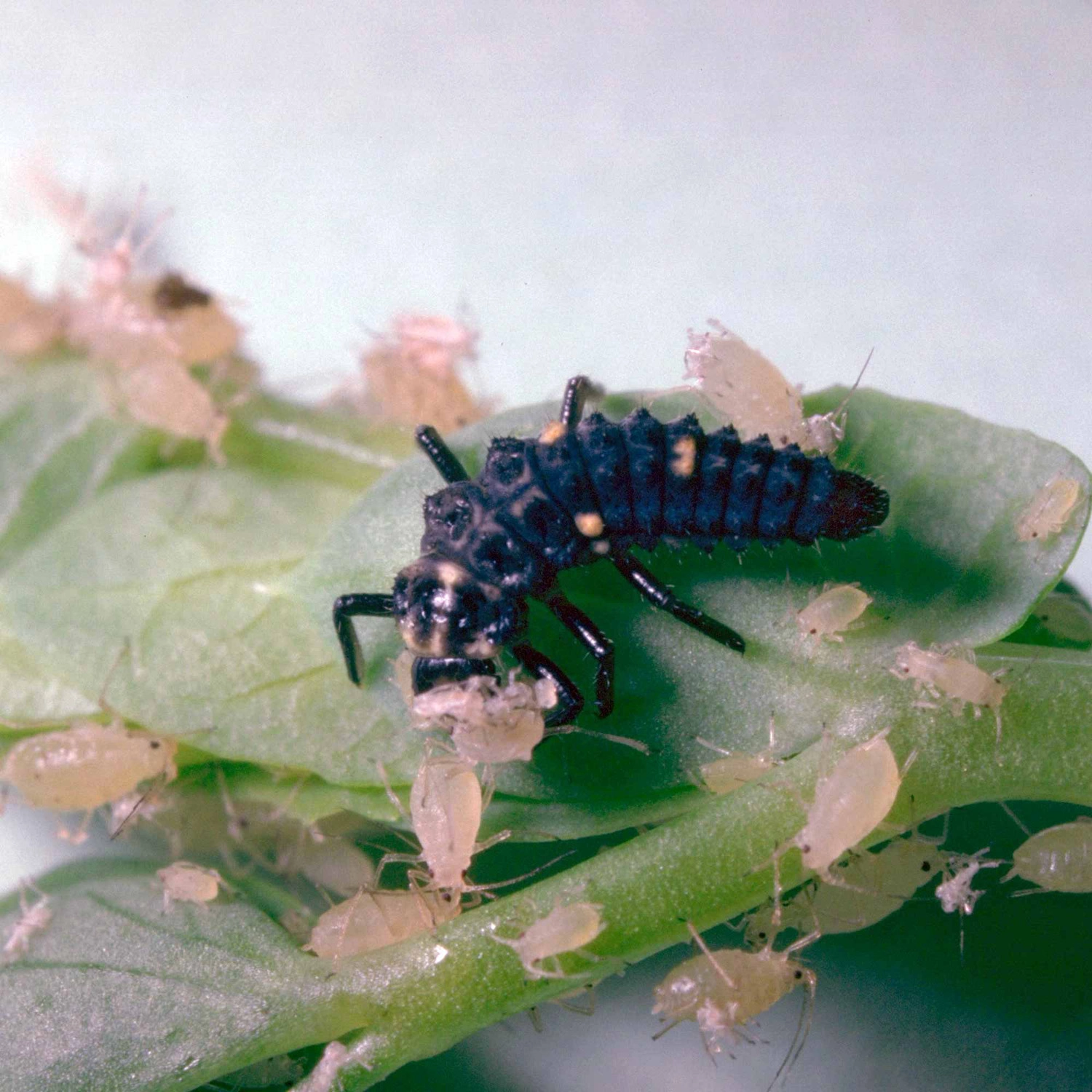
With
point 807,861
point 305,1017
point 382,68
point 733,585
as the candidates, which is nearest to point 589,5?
point 382,68

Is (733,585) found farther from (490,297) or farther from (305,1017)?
(490,297)

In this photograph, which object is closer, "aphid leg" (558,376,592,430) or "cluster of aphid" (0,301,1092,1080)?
"cluster of aphid" (0,301,1092,1080)

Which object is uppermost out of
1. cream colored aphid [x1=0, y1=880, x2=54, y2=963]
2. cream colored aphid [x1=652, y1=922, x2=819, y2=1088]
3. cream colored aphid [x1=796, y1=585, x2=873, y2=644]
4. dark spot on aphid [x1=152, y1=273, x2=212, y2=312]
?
dark spot on aphid [x1=152, y1=273, x2=212, y2=312]

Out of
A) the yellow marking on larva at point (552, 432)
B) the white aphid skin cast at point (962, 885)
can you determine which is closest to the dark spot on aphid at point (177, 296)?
the yellow marking on larva at point (552, 432)

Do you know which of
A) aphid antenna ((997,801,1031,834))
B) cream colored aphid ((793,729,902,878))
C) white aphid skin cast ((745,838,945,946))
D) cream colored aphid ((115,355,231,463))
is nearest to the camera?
cream colored aphid ((793,729,902,878))

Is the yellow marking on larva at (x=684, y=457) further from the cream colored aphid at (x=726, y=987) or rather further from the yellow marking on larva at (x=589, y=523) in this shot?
the cream colored aphid at (x=726, y=987)

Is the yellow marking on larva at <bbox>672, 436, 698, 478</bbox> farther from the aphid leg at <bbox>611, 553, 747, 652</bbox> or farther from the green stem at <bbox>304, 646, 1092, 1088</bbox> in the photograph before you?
the green stem at <bbox>304, 646, 1092, 1088</bbox>

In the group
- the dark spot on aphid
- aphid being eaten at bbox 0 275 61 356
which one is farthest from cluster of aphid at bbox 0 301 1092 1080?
aphid being eaten at bbox 0 275 61 356
